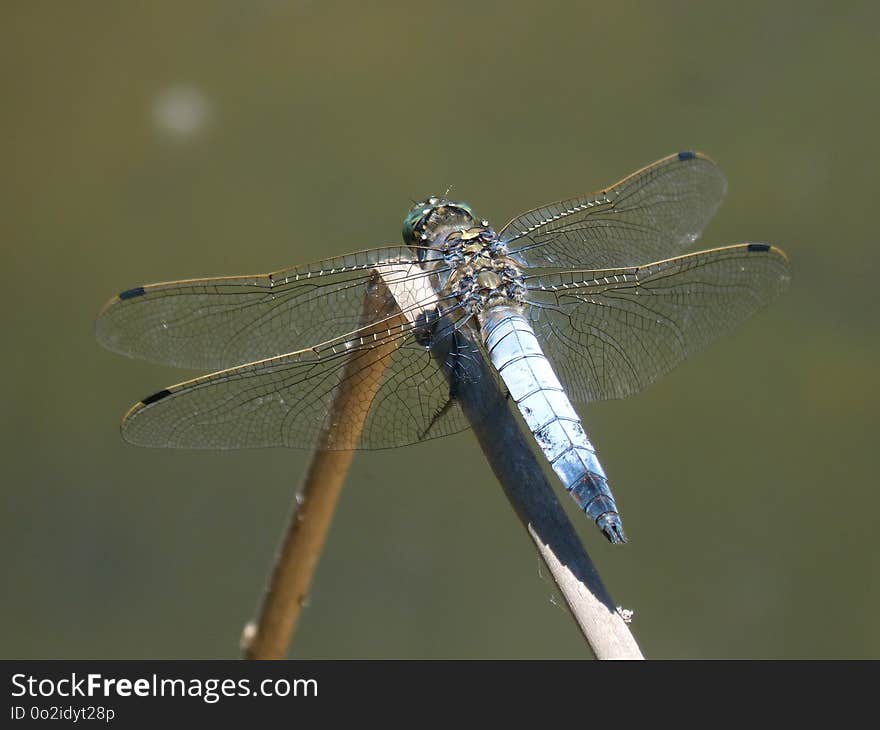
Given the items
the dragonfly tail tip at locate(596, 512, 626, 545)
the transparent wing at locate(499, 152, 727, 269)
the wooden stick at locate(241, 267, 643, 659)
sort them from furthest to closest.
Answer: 1. the transparent wing at locate(499, 152, 727, 269)
2. the dragonfly tail tip at locate(596, 512, 626, 545)
3. the wooden stick at locate(241, 267, 643, 659)

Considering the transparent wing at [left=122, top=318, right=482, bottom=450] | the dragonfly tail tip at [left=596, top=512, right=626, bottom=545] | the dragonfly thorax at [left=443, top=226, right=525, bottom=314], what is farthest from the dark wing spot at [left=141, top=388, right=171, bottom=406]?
the dragonfly tail tip at [left=596, top=512, right=626, bottom=545]

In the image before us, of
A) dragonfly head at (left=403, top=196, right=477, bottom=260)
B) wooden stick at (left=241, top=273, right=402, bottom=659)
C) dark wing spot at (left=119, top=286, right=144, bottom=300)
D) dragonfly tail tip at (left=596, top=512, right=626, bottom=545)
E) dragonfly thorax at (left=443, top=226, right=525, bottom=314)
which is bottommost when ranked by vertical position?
dragonfly tail tip at (left=596, top=512, right=626, bottom=545)

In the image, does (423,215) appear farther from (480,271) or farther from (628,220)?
(628,220)

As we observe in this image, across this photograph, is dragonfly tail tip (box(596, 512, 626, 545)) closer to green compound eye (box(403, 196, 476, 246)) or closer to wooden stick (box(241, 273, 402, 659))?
wooden stick (box(241, 273, 402, 659))

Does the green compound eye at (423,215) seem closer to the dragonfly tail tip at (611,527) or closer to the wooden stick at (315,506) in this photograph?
the wooden stick at (315,506)

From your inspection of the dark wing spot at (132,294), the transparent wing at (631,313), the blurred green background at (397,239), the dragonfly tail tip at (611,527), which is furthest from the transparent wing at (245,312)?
the blurred green background at (397,239)

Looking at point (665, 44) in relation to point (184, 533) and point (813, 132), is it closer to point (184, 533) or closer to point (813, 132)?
point (813, 132)

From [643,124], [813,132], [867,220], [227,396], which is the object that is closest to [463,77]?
[643,124]
